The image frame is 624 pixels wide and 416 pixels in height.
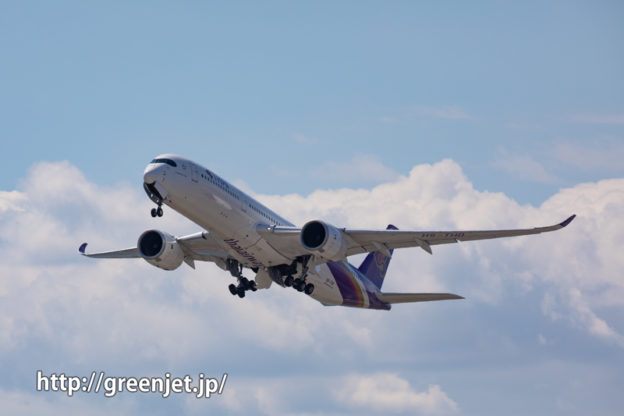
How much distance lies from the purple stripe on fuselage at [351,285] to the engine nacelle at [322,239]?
6.79 m

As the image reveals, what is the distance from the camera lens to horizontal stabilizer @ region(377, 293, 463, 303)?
4734cm

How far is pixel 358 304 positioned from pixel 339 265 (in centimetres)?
331

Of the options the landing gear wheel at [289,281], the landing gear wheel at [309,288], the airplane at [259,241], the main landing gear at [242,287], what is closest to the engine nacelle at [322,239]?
the airplane at [259,241]

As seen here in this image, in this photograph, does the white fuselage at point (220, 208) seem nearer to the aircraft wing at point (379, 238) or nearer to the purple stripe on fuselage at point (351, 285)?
the aircraft wing at point (379, 238)

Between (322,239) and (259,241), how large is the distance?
3166 millimetres

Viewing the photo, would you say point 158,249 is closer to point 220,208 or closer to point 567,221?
point 220,208

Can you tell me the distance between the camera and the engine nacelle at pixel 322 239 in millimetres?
42406

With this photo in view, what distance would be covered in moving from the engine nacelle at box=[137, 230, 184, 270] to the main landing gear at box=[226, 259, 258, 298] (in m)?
2.98

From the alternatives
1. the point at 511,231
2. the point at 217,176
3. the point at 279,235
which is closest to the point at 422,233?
the point at 511,231

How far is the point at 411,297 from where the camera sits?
51.2 meters

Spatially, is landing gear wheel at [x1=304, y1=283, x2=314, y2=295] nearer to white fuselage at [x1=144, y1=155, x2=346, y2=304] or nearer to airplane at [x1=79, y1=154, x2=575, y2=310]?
airplane at [x1=79, y1=154, x2=575, y2=310]

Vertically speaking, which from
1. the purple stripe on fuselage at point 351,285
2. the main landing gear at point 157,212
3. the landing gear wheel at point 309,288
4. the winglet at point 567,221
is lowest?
the main landing gear at point 157,212

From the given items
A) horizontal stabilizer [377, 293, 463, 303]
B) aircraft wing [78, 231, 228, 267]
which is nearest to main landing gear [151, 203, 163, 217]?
aircraft wing [78, 231, 228, 267]

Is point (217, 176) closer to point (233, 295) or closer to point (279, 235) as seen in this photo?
point (279, 235)
